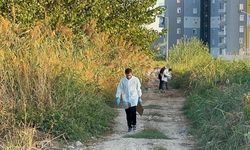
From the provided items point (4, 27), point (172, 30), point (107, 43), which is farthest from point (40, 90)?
point (172, 30)

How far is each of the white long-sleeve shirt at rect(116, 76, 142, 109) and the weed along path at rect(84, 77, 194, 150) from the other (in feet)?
2.34

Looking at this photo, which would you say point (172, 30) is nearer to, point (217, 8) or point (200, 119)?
point (217, 8)

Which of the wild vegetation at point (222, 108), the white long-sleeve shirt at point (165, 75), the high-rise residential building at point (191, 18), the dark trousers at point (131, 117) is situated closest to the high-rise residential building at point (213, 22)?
the high-rise residential building at point (191, 18)

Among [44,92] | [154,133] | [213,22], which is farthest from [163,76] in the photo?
[213,22]

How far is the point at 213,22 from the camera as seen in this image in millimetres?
59344

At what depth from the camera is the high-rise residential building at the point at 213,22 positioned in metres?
52.1

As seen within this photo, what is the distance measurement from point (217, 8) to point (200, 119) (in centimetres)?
4697

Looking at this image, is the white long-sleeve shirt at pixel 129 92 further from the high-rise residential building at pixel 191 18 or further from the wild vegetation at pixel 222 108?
the high-rise residential building at pixel 191 18

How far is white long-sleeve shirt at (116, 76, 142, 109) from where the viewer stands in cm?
1295

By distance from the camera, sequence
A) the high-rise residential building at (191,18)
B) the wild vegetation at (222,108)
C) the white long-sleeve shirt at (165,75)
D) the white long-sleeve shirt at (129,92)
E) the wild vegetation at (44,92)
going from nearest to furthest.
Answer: the wild vegetation at (222,108)
the wild vegetation at (44,92)
the white long-sleeve shirt at (129,92)
the white long-sleeve shirt at (165,75)
the high-rise residential building at (191,18)

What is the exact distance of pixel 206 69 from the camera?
66.9 feet

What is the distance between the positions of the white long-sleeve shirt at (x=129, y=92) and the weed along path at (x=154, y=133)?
71 centimetres

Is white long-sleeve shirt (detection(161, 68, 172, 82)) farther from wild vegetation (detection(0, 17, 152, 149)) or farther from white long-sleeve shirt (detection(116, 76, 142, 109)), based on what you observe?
white long-sleeve shirt (detection(116, 76, 142, 109))

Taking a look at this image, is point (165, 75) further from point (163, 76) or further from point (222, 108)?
point (222, 108)
